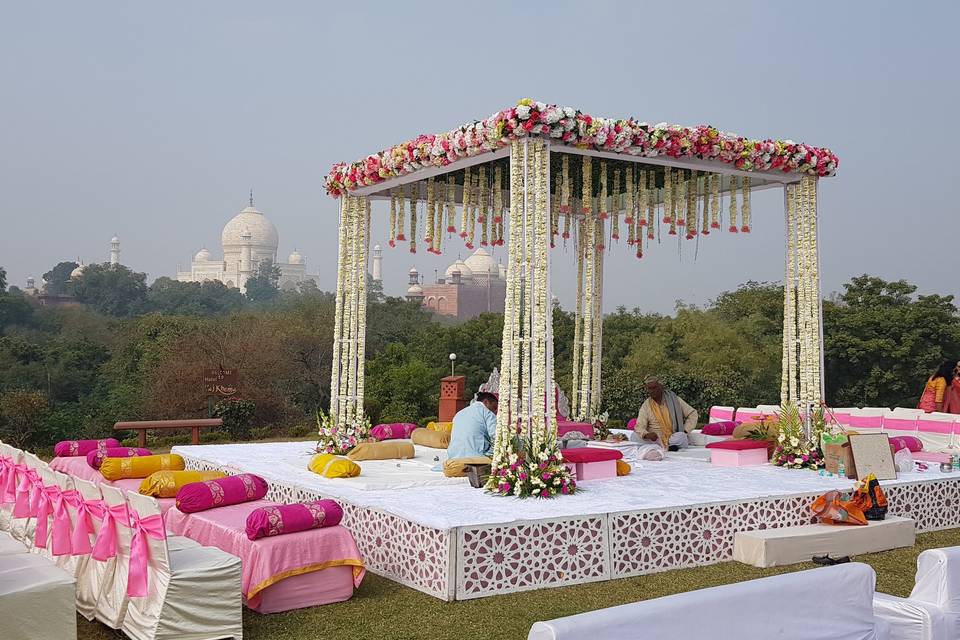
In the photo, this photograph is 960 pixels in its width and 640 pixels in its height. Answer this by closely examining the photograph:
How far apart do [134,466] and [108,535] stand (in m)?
3.00

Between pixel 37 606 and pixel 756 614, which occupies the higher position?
pixel 756 614

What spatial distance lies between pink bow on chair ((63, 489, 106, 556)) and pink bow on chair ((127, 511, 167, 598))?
50cm

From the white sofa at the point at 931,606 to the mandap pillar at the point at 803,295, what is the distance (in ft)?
18.4

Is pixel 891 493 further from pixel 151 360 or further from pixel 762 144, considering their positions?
pixel 151 360

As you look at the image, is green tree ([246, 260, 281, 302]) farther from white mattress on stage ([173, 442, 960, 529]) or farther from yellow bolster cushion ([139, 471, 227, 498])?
yellow bolster cushion ([139, 471, 227, 498])

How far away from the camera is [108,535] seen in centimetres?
527

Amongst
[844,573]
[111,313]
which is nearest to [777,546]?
[844,573]

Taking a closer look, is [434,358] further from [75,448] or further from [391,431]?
[75,448]

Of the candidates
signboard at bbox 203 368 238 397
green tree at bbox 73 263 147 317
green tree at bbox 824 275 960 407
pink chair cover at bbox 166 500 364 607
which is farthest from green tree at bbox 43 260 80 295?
pink chair cover at bbox 166 500 364 607

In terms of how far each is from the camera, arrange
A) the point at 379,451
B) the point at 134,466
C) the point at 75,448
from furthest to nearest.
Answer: the point at 379,451, the point at 75,448, the point at 134,466

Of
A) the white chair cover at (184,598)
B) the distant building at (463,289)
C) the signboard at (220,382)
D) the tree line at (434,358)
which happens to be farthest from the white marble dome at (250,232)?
the white chair cover at (184,598)

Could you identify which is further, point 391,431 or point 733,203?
point 391,431

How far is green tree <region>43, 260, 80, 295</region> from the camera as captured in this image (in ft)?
132

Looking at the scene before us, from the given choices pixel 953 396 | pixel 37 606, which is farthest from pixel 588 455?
pixel 953 396
